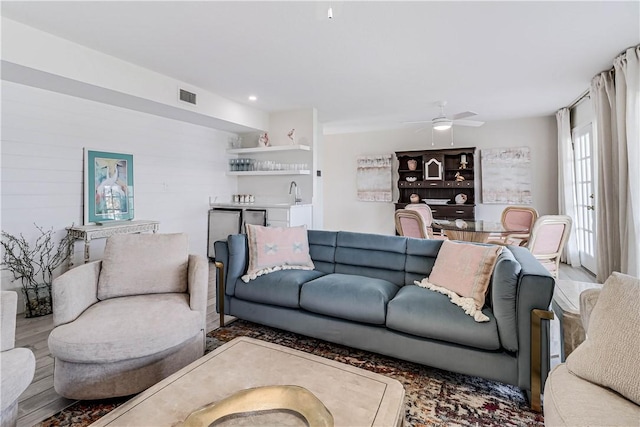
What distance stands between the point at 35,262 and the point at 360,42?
13.1 ft

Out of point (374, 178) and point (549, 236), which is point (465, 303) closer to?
point (549, 236)

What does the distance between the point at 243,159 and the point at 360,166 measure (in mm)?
2794

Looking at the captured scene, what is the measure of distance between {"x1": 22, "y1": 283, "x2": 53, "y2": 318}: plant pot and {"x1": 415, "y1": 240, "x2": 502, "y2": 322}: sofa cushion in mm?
3545

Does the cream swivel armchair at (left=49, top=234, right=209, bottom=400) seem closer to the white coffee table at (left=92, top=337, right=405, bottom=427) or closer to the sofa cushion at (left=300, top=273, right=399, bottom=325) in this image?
the white coffee table at (left=92, top=337, right=405, bottom=427)

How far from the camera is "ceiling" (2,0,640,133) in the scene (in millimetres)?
2414

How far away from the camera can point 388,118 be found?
19.4 ft

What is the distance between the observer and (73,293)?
184 cm

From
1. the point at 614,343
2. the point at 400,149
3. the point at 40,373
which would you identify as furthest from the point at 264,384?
the point at 400,149

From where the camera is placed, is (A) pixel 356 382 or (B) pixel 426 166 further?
(B) pixel 426 166

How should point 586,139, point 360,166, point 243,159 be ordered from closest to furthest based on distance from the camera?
1. point 586,139
2. point 243,159
3. point 360,166

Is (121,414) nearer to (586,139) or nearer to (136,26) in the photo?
(136,26)

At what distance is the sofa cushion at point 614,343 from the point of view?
1.09 meters

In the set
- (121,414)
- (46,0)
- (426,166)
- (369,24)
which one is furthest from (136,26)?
(426,166)

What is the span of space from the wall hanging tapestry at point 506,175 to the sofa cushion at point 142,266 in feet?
19.0
